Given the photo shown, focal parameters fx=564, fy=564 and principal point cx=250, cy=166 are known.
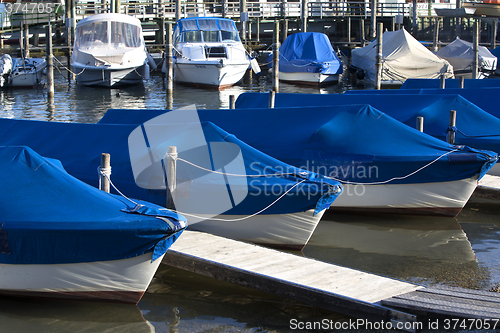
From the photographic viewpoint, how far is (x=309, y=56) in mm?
28312

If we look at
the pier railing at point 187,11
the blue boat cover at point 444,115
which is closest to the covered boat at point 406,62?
the pier railing at point 187,11

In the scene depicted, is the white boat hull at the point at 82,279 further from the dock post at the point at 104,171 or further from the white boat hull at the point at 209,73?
the white boat hull at the point at 209,73

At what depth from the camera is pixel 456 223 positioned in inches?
369

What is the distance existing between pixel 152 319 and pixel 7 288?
5.30 feet

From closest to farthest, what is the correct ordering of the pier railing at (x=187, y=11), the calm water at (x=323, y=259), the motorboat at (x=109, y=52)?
the calm water at (x=323, y=259) < the motorboat at (x=109, y=52) < the pier railing at (x=187, y=11)

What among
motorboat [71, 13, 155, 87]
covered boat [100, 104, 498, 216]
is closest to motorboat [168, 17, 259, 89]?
motorboat [71, 13, 155, 87]

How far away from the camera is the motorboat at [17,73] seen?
81.2ft

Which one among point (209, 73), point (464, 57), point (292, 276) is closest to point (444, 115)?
point (292, 276)

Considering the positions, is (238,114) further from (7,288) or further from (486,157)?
(7,288)

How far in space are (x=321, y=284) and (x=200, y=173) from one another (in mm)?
2500

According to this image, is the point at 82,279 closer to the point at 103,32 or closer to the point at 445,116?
the point at 445,116

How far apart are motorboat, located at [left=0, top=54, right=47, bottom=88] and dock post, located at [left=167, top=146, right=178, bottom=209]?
1987 centimetres

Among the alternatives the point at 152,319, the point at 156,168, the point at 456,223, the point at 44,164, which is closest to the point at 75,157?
the point at 156,168

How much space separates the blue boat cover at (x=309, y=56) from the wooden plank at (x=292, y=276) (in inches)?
848
